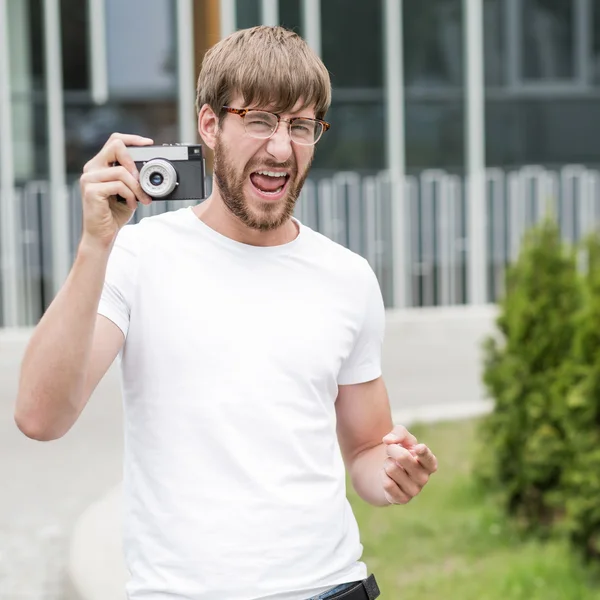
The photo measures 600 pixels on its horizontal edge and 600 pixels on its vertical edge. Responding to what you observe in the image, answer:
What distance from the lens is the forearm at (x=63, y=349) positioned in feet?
6.49

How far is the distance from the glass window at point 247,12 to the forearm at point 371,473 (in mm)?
10725

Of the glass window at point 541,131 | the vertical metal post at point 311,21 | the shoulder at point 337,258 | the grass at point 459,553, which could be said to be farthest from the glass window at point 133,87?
the shoulder at point 337,258

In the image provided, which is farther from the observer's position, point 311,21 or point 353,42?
point 353,42

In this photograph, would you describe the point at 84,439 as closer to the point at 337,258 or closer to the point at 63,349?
the point at 337,258

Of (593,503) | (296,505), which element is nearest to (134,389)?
(296,505)

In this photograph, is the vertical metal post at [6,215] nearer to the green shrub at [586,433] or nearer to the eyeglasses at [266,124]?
the green shrub at [586,433]

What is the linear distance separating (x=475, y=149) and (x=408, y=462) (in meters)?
11.1

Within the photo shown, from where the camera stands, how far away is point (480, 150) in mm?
13062

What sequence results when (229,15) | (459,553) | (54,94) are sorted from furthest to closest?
1. (229,15)
2. (54,94)
3. (459,553)

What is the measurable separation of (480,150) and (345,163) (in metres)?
1.40

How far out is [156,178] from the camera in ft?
6.98

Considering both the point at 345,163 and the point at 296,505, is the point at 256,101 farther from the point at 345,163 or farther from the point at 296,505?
the point at 345,163

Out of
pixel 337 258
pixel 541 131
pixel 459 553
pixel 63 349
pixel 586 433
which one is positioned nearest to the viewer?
pixel 63 349

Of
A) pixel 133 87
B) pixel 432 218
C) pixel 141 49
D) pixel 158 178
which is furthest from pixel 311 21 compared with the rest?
pixel 158 178
